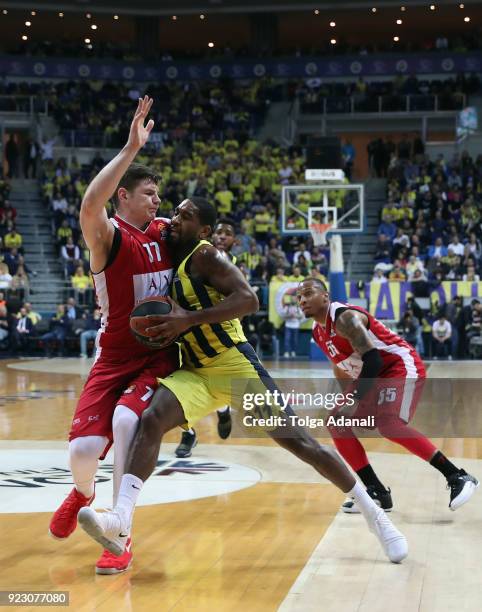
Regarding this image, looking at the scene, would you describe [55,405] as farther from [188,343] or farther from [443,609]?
[443,609]

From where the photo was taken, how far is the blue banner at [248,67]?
33094 mm

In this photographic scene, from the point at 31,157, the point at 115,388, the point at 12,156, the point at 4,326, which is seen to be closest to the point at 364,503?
the point at 115,388

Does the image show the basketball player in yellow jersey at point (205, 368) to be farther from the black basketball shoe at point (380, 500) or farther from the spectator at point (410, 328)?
the spectator at point (410, 328)

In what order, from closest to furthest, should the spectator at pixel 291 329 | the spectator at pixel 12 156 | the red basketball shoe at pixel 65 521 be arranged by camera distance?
the red basketball shoe at pixel 65 521
the spectator at pixel 291 329
the spectator at pixel 12 156

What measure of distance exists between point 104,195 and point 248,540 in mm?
2169

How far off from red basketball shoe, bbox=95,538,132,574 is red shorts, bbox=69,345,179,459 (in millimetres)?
542

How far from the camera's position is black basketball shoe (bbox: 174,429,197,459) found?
816cm

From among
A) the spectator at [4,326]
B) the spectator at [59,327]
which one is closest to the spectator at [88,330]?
the spectator at [59,327]

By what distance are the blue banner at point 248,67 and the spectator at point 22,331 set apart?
14.9m

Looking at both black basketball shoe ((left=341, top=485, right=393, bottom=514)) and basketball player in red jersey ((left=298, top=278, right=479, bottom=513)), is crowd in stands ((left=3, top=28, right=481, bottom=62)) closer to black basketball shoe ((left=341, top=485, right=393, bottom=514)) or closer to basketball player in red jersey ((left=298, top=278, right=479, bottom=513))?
basketball player in red jersey ((left=298, top=278, right=479, bottom=513))

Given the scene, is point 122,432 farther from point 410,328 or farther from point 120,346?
point 410,328

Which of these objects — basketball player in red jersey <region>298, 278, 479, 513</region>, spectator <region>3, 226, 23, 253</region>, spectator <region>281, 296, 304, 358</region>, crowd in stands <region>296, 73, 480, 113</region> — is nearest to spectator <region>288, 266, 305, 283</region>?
spectator <region>281, 296, 304, 358</region>

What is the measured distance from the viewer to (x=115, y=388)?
5.05 metres

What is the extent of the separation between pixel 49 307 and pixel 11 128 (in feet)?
34.6
